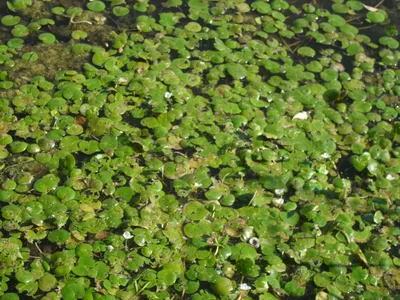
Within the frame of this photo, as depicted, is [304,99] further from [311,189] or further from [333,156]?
[311,189]

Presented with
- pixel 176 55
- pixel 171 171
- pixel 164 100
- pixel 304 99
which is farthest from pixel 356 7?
pixel 171 171

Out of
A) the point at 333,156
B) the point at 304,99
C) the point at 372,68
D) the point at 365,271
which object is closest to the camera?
the point at 365,271

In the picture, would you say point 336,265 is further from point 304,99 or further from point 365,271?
point 304,99

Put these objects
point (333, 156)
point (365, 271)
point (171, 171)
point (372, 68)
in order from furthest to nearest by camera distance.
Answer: point (372, 68), point (333, 156), point (171, 171), point (365, 271)

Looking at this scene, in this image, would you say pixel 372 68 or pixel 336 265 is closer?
pixel 336 265

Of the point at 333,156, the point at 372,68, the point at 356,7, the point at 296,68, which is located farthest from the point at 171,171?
the point at 356,7

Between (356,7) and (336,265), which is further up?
(356,7)
